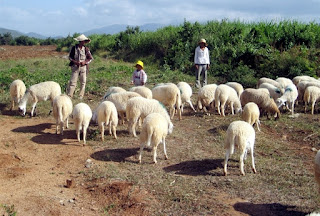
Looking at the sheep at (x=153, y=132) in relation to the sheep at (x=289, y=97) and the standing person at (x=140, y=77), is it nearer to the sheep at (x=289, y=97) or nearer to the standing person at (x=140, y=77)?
the standing person at (x=140, y=77)

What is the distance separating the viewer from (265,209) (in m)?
5.15

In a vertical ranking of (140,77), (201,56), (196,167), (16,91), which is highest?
(201,56)

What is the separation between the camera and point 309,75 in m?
14.3

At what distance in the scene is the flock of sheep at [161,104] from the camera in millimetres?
6742

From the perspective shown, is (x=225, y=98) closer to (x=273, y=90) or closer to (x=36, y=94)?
(x=273, y=90)

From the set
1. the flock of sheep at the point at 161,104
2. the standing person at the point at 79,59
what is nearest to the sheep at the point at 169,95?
the flock of sheep at the point at 161,104

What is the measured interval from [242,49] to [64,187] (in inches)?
535

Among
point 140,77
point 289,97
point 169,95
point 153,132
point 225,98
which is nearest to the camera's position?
point 153,132

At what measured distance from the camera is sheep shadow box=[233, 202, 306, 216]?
5055mm

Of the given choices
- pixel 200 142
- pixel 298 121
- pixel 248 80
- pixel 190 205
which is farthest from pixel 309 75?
pixel 190 205

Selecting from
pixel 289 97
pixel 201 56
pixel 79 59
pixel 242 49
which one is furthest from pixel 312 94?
→ pixel 79 59

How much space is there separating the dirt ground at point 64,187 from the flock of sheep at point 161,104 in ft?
2.32

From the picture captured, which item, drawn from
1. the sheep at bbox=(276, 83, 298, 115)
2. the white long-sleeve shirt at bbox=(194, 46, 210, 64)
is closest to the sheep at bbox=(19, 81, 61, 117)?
the white long-sleeve shirt at bbox=(194, 46, 210, 64)

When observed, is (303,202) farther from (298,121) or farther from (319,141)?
(298,121)
